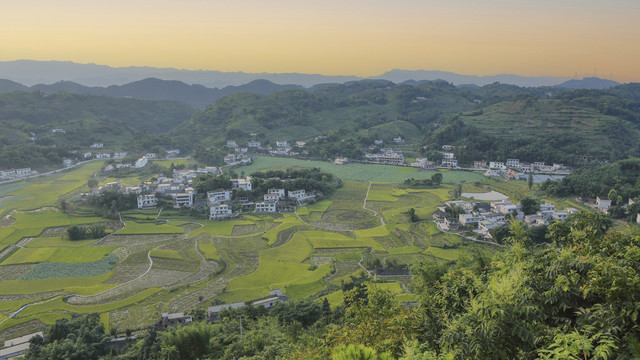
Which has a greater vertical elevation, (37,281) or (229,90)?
(229,90)

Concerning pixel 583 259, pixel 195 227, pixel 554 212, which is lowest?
pixel 195 227

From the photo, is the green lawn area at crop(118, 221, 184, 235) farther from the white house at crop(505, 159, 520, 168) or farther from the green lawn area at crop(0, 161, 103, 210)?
the white house at crop(505, 159, 520, 168)

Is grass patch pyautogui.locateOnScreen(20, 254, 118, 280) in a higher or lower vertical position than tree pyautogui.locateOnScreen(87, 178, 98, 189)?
lower

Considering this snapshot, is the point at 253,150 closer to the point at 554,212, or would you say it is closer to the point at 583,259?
the point at 554,212

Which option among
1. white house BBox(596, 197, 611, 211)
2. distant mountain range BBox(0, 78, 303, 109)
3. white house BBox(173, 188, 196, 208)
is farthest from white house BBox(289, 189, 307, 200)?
distant mountain range BBox(0, 78, 303, 109)

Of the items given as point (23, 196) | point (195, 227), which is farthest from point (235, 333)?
point (23, 196)

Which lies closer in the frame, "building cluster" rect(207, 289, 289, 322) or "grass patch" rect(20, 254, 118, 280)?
"building cluster" rect(207, 289, 289, 322)

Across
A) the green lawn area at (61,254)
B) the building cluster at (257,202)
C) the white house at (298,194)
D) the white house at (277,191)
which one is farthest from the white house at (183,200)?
the white house at (298,194)

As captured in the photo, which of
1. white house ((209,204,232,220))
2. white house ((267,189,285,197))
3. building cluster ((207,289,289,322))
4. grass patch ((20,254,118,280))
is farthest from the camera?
white house ((267,189,285,197))
